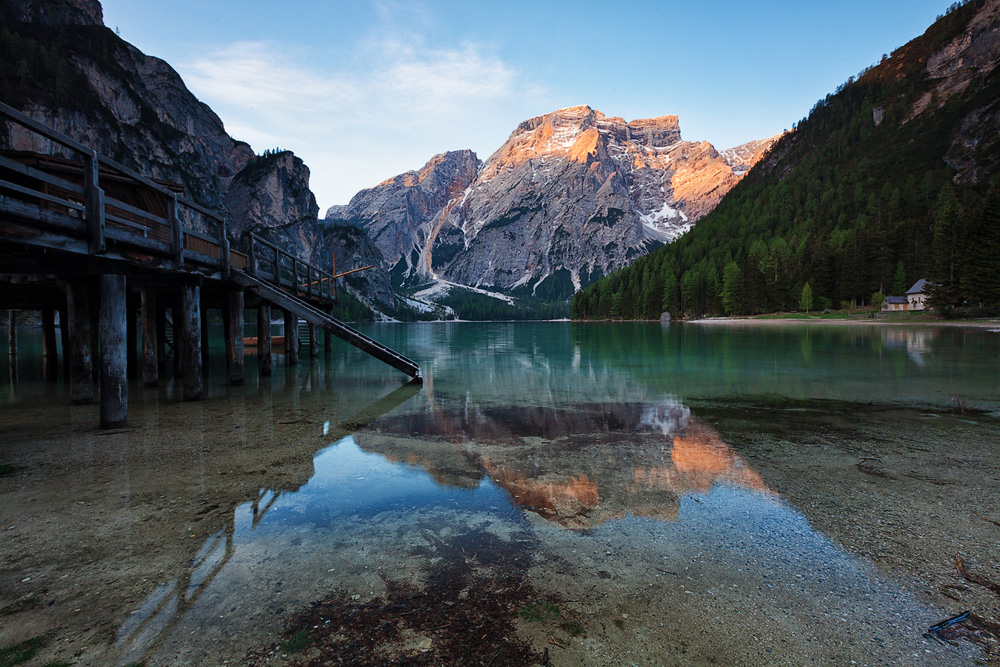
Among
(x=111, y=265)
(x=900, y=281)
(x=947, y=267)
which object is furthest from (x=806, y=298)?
(x=111, y=265)

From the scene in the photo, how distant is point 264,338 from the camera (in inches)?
954

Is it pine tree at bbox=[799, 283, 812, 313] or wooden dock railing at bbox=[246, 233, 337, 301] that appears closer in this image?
wooden dock railing at bbox=[246, 233, 337, 301]

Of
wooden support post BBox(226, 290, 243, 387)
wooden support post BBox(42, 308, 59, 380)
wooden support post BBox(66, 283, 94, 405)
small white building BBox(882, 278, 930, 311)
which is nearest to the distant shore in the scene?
small white building BBox(882, 278, 930, 311)

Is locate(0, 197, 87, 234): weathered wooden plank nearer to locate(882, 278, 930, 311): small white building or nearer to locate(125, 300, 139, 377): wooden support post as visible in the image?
locate(125, 300, 139, 377): wooden support post

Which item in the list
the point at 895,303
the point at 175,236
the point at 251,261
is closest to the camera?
the point at 175,236

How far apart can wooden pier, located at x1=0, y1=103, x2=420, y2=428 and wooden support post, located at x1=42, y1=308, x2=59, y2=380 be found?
0.33 feet

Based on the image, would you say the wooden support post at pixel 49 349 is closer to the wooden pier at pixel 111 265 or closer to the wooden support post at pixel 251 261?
the wooden pier at pixel 111 265

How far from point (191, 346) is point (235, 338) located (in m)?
4.35

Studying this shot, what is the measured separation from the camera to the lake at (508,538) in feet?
12.5

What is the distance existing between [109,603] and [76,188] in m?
10.2

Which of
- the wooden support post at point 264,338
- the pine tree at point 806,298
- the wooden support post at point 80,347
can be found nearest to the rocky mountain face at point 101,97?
the wooden support post at point 264,338

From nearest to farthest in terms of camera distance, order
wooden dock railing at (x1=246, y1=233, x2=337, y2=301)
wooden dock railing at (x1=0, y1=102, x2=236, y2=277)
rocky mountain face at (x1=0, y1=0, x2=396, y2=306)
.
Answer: wooden dock railing at (x1=0, y1=102, x2=236, y2=277) → wooden dock railing at (x1=246, y1=233, x2=337, y2=301) → rocky mountain face at (x1=0, y1=0, x2=396, y2=306)

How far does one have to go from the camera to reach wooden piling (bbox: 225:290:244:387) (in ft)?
65.3

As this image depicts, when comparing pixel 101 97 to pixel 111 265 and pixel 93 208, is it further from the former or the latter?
pixel 93 208
